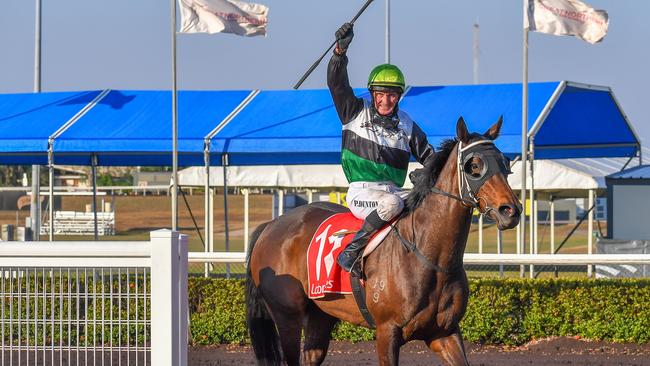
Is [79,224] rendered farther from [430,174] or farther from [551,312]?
[430,174]

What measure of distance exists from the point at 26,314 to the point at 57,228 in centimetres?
3155

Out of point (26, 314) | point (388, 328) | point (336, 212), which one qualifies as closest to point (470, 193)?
point (388, 328)

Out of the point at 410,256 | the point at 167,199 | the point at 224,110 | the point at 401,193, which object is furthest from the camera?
the point at 167,199

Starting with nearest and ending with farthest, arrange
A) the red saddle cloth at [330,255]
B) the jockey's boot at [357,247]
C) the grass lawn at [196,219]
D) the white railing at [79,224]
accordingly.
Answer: the jockey's boot at [357,247], the red saddle cloth at [330,255], the white railing at [79,224], the grass lawn at [196,219]

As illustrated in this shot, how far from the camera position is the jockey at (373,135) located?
21.5ft

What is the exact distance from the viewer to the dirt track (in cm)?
992

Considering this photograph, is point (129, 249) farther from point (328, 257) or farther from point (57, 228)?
point (57, 228)

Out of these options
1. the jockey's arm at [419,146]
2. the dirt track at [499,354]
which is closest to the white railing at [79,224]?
the dirt track at [499,354]

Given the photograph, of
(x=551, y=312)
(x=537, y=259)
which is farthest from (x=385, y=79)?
(x=551, y=312)

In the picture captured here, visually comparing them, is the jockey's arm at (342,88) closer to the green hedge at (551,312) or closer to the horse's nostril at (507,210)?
the horse's nostril at (507,210)

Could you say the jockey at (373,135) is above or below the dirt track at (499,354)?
above

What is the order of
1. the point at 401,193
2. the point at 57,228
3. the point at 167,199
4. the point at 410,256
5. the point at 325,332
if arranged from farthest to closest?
the point at 167,199 < the point at 57,228 < the point at 325,332 < the point at 401,193 < the point at 410,256

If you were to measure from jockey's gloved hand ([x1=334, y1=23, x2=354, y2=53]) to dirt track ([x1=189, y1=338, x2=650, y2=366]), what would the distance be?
4001 millimetres

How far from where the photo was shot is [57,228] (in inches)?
1433
